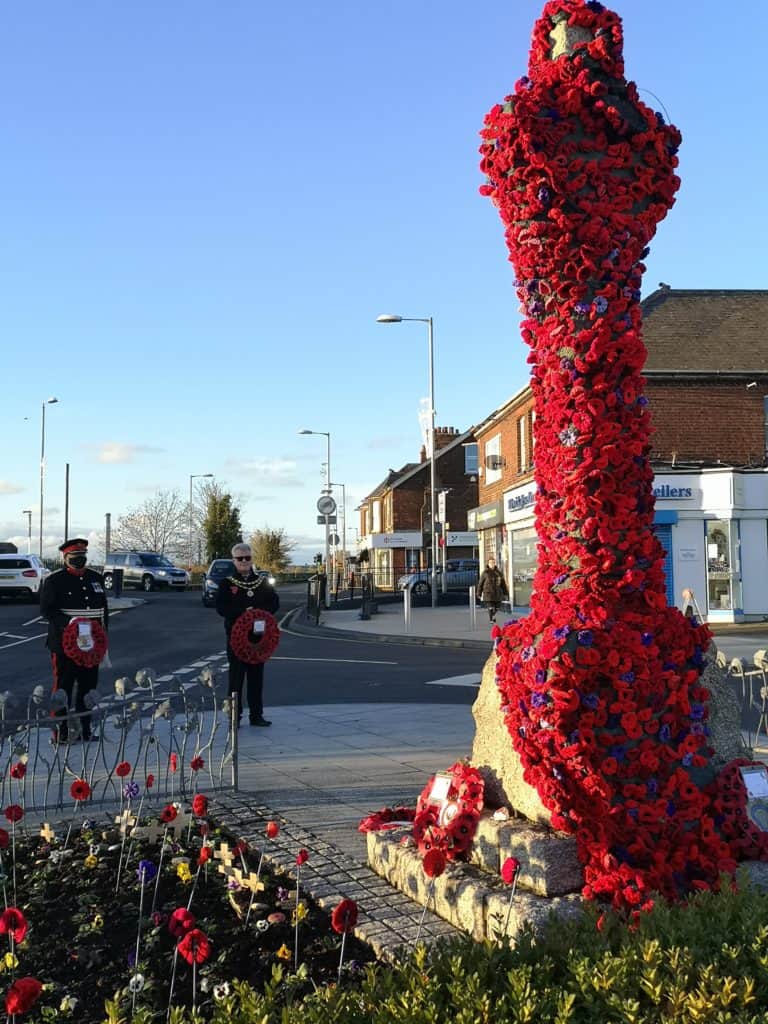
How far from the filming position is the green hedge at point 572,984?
7.95ft

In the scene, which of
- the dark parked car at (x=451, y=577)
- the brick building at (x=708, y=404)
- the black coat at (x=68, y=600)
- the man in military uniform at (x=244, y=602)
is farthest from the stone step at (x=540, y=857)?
the dark parked car at (x=451, y=577)

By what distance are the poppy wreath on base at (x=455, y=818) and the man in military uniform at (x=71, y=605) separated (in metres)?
5.23

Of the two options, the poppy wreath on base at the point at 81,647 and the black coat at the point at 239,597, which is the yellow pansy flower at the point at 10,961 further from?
the black coat at the point at 239,597

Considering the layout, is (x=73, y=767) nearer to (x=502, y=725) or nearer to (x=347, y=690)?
(x=502, y=725)

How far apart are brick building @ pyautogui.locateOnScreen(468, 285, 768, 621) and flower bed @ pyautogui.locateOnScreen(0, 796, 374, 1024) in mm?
21685

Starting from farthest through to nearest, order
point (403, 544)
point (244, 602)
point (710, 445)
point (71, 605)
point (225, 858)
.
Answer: point (403, 544) < point (710, 445) < point (244, 602) < point (71, 605) < point (225, 858)

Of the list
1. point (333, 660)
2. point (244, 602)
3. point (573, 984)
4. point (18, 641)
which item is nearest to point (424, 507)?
point (18, 641)

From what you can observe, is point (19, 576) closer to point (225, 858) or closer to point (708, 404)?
point (708, 404)

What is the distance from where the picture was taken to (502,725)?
4453mm

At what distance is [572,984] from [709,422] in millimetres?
26309

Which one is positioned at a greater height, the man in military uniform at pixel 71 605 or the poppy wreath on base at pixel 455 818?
the man in military uniform at pixel 71 605

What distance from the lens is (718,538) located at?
25.8 meters

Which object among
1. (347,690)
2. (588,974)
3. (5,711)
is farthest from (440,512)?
(588,974)

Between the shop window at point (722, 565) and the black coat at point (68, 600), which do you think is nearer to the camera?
the black coat at point (68, 600)
